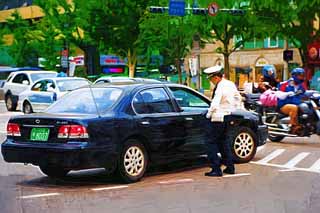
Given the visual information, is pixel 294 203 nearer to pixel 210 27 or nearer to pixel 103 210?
pixel 103 210

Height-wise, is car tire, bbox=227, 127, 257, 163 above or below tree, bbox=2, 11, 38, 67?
below

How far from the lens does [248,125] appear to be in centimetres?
1135

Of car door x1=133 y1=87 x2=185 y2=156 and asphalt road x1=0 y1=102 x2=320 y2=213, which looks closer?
asphalt road x1=0 y1=102 x2=320 y2=213

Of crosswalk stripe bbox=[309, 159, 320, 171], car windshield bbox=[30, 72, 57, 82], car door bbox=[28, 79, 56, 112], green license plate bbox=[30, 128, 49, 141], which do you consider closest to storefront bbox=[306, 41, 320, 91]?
car windshield bbox=[30, 72, 57, 82]

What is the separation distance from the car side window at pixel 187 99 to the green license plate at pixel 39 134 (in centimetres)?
238

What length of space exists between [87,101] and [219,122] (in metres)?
1.96

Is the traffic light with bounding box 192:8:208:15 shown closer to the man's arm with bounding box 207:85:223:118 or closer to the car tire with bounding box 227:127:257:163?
the car tire with bounding box 227:127:257:163

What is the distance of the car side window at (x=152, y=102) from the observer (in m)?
9.83

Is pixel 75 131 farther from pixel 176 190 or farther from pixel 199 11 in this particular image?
pixel 199 11

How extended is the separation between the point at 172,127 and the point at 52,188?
2.08 metres

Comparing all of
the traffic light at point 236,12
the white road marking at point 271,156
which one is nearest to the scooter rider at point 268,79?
the white road marking at point 271,156

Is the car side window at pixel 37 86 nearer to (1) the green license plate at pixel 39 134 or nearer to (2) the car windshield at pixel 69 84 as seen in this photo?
(2) the car windshield at pixel 69 84

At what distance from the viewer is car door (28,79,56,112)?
22819 millimetres

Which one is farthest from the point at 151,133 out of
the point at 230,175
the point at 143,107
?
the point at 230,175
